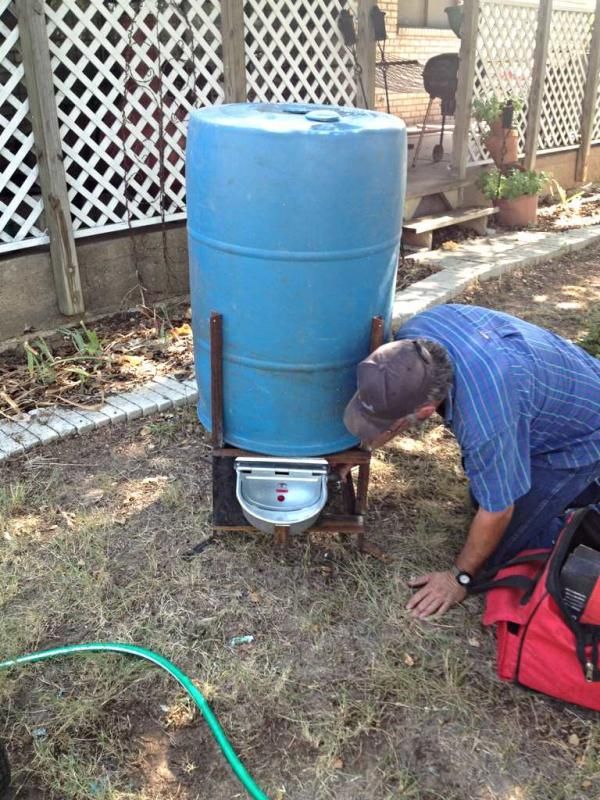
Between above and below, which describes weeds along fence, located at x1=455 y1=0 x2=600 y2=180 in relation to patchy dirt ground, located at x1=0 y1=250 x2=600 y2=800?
above

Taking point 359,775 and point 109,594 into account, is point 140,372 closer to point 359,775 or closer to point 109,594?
point 109,594

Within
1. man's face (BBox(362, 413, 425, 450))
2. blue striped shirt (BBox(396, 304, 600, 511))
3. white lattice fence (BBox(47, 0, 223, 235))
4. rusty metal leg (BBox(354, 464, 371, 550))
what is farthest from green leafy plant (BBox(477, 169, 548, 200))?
man's face (BBox(362, 413, 425, 450))

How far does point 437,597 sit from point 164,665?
2.71ft

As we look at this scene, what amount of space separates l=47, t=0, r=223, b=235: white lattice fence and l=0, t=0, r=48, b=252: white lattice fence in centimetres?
20

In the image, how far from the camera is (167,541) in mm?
2479

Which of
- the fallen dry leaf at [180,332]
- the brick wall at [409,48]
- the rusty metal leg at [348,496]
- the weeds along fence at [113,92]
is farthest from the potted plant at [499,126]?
the rusty metal leg at [348,496]

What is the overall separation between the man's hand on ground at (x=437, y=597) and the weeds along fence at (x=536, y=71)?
4.74 m

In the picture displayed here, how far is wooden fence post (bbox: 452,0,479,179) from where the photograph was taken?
578 cm

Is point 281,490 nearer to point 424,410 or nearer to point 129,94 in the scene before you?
point 424,410

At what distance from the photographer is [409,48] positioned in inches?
391

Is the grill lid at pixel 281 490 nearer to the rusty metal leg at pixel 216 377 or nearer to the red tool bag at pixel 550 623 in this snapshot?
the rusty metal leg at pixel 216 377

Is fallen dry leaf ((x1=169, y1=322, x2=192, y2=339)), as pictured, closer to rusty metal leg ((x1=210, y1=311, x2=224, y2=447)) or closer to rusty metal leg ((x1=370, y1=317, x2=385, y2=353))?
rusty metal leg ((x1=210, y1=311, x2=224, y2=447))

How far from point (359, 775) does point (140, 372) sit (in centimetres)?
229

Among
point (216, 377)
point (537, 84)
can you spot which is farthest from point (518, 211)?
point (216, 377)
